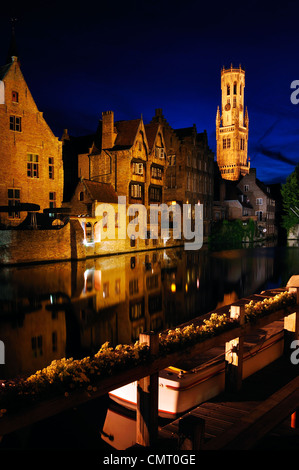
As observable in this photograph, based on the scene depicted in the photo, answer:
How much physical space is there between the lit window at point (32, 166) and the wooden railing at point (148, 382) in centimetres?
3968

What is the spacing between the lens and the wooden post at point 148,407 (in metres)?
6.56

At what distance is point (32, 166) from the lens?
44.2 m

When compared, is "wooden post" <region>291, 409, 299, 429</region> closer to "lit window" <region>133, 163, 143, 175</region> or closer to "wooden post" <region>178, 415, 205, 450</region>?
"wooden post" <region>178, 415, 205, 450</region>

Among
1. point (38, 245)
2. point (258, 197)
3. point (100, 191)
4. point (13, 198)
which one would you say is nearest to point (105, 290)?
point (38, 245)

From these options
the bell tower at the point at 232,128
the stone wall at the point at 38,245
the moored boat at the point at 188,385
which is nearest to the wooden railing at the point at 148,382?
the moored boat at the point at 188,385

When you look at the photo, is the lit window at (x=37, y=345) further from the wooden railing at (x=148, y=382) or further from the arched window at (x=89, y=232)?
the arched window at (x=89, y=232)

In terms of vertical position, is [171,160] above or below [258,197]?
above

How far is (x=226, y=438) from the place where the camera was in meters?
5.09

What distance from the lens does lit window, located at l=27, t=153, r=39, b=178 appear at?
1730 inches

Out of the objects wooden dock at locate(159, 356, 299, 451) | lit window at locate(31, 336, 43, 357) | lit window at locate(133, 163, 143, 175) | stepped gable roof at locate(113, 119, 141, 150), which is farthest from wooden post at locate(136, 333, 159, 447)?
lit window at locate(133, 163, 143, 175)

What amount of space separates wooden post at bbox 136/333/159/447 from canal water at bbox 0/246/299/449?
1.71 meters

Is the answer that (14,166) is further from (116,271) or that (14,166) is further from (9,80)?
(116,271)

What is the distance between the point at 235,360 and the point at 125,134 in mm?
47813

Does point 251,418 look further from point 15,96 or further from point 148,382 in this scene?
point 15,96
